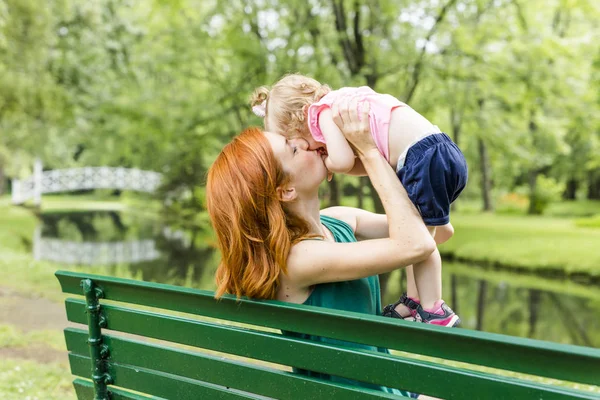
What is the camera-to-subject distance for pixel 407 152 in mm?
2207

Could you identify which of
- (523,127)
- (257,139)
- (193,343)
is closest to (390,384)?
(193,343)

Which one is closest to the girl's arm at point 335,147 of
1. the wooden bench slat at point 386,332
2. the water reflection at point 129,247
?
the wooden bench slat at point 386,332

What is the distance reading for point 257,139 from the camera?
2143mm

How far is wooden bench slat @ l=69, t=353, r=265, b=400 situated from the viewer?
2.13 m

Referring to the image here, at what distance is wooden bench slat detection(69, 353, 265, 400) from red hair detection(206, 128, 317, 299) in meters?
0.35

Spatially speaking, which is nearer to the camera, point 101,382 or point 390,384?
point 390,384

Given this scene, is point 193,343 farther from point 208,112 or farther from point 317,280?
point 208,112

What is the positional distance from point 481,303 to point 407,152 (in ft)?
39.2

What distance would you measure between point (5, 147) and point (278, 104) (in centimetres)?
2307

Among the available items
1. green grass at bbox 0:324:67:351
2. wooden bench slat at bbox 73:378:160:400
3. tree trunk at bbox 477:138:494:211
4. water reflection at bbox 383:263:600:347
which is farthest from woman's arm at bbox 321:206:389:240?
tree trunk at bbox 477:138:494:211

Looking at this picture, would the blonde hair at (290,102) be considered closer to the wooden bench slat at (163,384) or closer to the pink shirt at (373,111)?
the pink shirt at (373,111)

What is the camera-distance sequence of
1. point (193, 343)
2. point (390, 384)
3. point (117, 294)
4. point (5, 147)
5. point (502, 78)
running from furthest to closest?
1. point (5, 147)
2. point (502, 78)
3. point (117, 294)
4. point (193, 343)
5. point (390, 384)

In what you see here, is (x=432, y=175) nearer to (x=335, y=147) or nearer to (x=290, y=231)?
(x=335, y=147)

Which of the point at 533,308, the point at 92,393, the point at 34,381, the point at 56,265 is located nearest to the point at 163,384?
the point at 92,393
